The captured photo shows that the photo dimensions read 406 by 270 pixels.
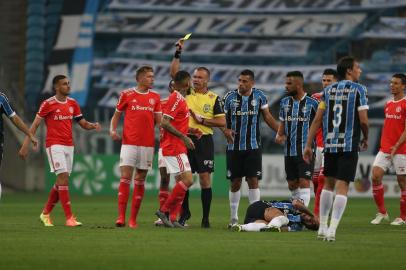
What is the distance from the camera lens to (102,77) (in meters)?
35.2

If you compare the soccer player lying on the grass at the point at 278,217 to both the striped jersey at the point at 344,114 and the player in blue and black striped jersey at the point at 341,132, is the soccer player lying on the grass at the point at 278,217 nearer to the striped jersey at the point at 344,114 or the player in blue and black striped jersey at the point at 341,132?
the player in blue and black striped jersey at the point at 341,132

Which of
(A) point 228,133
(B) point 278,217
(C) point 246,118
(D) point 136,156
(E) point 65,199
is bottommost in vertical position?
(B) point 278,217

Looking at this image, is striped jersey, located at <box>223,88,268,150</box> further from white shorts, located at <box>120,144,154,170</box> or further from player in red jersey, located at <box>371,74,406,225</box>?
player in red jersey, located at <box>371,74,406,225</box>

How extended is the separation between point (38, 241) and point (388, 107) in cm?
725

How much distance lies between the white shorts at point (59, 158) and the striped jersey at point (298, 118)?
3226 mm

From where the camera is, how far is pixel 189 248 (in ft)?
37.3

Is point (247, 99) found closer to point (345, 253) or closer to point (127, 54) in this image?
point (345, 253)

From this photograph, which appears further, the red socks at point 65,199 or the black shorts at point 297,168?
the black shorts at point 297,168

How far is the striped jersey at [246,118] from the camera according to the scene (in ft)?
52.1

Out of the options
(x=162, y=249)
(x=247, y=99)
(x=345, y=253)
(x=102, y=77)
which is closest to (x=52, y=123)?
(x=247, y=99)

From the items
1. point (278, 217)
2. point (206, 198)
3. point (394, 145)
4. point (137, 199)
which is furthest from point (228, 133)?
point (394, 145)

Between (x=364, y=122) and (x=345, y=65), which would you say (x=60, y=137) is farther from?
(x=364, y=122)

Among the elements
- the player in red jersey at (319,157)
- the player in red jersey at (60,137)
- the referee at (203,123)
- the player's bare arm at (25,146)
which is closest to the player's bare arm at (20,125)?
the player's bare arm at (25,146)

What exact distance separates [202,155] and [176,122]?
3.90 ft
